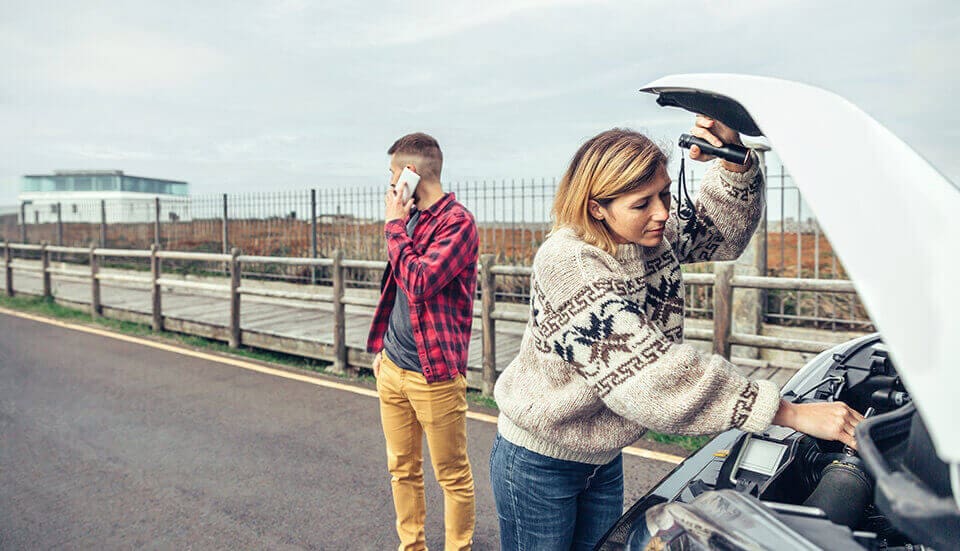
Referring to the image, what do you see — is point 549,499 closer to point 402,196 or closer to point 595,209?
point 595,209

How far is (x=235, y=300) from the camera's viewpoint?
864cm

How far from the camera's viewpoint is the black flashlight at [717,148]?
1.81 meters

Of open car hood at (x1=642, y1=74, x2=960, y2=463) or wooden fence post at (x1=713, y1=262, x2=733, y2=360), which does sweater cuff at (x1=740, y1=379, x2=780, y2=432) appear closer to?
open car hood at (x1=642, y1=74, x2=960, y2=463)

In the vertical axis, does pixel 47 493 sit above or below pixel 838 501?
below

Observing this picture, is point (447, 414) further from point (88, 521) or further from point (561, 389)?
point (88, 521)

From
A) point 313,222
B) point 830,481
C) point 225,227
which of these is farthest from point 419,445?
point 225,227

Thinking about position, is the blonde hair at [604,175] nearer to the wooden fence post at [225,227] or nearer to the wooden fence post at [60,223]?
the wooden fence post at [225,227]

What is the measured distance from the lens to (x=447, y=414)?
306 centimetres

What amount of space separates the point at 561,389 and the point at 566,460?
25cm

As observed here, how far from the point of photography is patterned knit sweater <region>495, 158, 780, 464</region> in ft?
4.61

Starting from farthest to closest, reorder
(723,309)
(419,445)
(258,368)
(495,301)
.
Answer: (258,368)
(495,301)
(723,309)
(419,445)

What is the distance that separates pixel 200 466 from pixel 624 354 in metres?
3.99

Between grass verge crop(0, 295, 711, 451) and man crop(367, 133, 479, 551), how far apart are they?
67.4 inches

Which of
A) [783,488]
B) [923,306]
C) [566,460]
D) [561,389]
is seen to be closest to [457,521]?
[566,460]
